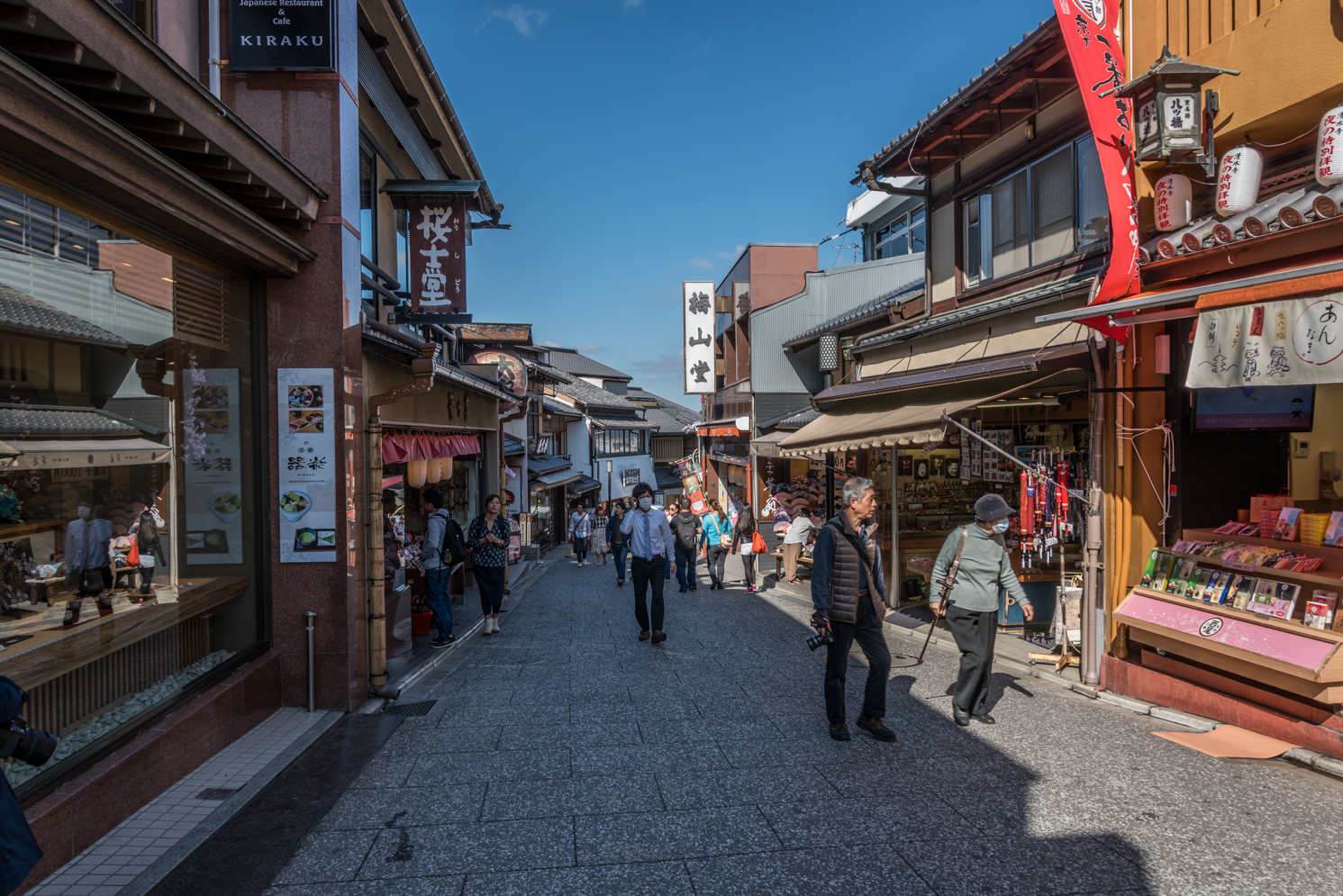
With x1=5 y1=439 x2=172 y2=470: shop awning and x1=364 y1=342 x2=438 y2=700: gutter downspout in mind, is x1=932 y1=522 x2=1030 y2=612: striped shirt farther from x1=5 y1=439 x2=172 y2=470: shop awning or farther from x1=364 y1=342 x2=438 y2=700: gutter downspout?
x1=5 y1=439 x2=172 y2=470: shop awning

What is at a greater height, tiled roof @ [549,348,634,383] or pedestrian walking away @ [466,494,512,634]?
tiled roof @ [549,348,634,383]

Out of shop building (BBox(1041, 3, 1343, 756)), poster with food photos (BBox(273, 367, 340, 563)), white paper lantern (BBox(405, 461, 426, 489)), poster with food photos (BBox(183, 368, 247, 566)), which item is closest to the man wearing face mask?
shop building (BBox(1041, 3, 1343, 756))

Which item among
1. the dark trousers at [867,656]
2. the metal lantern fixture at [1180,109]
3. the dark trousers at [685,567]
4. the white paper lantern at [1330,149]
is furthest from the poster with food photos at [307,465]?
the dark trousers at [685,567]

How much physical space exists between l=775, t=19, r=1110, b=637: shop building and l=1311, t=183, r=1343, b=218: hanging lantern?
8.14 ft

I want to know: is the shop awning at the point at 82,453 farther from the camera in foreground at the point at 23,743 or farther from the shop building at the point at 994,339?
the shop building at the point at 994,339

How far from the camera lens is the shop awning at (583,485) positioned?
36.5m

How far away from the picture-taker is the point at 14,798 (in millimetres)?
2920

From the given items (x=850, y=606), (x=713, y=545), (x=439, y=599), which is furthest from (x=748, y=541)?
(x=850, y=606)

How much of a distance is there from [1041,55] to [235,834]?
36.9ft

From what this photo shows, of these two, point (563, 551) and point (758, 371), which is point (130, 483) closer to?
point (758, 371)

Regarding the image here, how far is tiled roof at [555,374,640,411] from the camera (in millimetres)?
37456

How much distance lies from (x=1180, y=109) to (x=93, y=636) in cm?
961

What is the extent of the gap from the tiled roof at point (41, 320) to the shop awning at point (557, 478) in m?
22.8

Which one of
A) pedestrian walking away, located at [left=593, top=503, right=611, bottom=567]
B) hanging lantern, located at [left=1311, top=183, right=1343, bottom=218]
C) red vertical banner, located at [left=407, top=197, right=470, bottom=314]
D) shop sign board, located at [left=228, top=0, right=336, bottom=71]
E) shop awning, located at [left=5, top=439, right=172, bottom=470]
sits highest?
shop sign board, located at [left=228, top=0, right=336, bottom=71]
